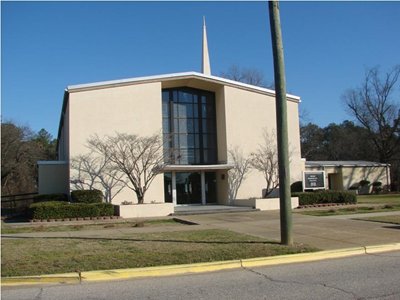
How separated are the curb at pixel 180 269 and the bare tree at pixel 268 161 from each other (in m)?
19.2

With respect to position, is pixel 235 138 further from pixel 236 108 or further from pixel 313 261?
pixel 313 261

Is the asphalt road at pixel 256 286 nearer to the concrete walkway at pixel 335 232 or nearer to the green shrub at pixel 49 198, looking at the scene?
the concrete walkway at pixel 335 232

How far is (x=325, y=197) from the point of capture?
2841 centimetres

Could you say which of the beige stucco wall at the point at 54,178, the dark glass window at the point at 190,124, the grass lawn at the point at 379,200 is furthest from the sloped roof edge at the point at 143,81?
the grass lawn at the point at 379,200

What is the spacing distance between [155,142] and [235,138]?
591 cm

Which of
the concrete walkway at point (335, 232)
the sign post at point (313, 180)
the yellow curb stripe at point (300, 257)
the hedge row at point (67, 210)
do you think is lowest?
the yellow curb stripe at point (300, 257)

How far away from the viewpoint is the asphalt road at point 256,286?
23.8ft

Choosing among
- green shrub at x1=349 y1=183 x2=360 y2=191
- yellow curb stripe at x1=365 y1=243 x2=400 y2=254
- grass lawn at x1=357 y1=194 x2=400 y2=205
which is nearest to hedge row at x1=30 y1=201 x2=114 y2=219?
yellow curb stripe at x1=365 y1=243 x2=400 y2=254

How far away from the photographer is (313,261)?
33.8 ft

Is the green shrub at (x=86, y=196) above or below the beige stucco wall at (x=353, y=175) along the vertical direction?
below

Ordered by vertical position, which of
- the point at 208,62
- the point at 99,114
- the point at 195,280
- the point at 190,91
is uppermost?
the point at 208,62

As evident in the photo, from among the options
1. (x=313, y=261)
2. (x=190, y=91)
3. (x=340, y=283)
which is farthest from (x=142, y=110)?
(x=340, y=283)

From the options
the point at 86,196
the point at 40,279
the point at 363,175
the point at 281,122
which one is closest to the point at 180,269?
the point at 40,279

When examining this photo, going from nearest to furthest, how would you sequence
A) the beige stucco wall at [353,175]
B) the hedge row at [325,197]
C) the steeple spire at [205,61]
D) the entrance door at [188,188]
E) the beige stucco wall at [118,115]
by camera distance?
the hedge row at [325,197] → the beige stucco wall at [118,115] → the entrance door at [188,188] → the steeple spire at [205,61] → the beige stucco wall at [353,175]
